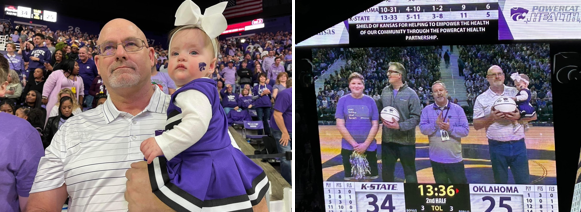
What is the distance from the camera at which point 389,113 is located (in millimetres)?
2309

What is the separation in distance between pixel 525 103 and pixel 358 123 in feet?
3.00

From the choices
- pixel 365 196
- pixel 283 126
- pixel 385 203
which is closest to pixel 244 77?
pixel 283 126

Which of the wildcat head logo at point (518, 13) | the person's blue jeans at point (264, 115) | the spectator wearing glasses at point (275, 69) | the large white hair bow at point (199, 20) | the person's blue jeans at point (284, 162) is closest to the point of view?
the large white hair bow at point (199, 20)

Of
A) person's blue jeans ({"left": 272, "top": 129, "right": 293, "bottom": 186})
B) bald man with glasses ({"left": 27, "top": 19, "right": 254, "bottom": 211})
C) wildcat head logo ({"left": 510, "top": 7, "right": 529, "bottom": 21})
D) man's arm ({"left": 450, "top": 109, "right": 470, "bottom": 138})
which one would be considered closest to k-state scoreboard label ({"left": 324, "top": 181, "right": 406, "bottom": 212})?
man's arm ({"left": 450, "top": 109, "right": 470, "bottom": 138})

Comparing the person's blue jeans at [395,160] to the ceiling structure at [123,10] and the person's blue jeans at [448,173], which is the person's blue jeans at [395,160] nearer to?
the person's blue jeans at [448,173]

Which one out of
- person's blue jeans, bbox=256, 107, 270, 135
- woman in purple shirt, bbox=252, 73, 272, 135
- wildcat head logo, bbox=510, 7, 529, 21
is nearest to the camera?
person's blue jeans, bbox=256, 107, 270, 135

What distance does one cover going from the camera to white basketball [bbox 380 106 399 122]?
2.30m

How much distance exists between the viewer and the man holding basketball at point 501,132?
2215mm

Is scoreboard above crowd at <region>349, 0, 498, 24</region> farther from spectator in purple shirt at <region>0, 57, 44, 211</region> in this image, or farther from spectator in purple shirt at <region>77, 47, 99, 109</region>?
spectator in purple shirt at <region>0, 57, 44, 211</region>

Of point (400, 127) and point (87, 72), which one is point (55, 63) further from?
point (400, 127)

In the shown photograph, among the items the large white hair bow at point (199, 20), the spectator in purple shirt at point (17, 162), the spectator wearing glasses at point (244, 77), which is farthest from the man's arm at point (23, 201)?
the spectator wearing glasses at point (244, 77)

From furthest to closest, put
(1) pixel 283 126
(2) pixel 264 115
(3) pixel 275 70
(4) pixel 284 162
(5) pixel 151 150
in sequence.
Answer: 1. (3) pixel 275 70
2. (2) pixel 264 115
3. (1) pixel 283 126
4. (4) pixel 284 162
5. (5) pixel 151 150

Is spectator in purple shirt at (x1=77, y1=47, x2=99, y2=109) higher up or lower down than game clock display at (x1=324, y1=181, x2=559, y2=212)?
higher up

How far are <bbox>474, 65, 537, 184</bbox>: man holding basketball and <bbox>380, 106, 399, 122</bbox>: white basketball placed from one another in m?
0.44
